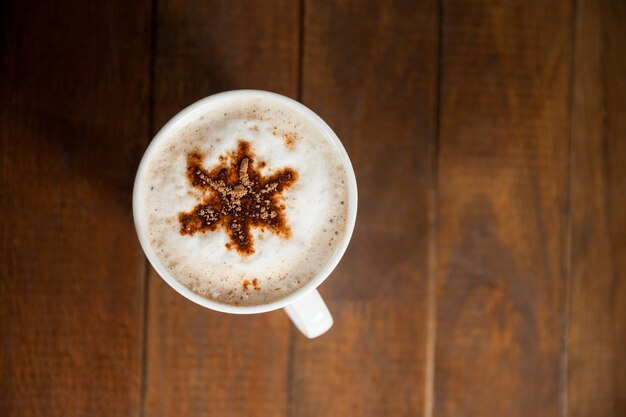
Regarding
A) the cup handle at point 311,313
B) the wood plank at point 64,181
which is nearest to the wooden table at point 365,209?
the wood plank at point 64,181

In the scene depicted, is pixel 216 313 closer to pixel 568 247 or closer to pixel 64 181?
pixel 64 181

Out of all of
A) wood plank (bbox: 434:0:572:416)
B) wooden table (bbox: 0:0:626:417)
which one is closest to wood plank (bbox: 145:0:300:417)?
wooden table (bbox: 0:0:626:417)

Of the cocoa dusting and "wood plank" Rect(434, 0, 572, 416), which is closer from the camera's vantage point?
the cocoa dusting

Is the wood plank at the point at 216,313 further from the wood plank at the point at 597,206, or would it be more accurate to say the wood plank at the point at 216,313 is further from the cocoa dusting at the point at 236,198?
the wood plank at the point at 597,206

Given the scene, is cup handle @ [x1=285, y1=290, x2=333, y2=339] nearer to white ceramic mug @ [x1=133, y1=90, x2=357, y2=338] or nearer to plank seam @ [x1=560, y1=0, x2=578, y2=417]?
white ceramic mug @ [x1=133, y1=90, x2=357, y2=338]

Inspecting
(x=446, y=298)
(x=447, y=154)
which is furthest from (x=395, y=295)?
(x=447, y=154)

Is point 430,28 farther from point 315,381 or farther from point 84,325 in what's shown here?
point 84,325
